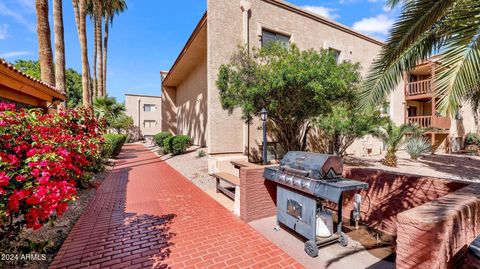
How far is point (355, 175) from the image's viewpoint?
16.6ft

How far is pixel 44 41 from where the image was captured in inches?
323

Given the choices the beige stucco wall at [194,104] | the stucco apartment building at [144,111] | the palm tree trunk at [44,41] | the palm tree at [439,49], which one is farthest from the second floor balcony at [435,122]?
the stucco apartment building at [144,111]

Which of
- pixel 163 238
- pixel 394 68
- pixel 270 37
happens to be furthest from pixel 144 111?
pixel 394 68

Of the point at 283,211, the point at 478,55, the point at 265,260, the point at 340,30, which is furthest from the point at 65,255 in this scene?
the point at 340,30

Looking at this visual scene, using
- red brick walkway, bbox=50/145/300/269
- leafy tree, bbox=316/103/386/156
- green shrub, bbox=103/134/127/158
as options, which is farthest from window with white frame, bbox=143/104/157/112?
leafy tree, bbox=316/103/386/156

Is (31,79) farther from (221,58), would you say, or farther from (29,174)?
(221,58)

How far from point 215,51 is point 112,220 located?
27.3 feet

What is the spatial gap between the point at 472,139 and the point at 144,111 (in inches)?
1772

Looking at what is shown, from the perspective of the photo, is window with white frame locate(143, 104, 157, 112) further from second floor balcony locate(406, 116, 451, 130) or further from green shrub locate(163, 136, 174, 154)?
second floor balcony locate(406, 116, 451, 130)

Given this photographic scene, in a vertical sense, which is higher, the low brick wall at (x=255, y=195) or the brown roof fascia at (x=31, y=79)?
the brown roof fascia at (x=31, y=79)

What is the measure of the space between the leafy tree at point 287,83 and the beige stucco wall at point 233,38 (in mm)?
1219

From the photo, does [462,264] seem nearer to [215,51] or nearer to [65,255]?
[65,255]

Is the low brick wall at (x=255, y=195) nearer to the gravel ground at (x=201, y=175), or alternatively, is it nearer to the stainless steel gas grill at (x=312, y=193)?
the stainless steel gas grill at (x=312, y=193)

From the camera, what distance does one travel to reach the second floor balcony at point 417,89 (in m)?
17.4
